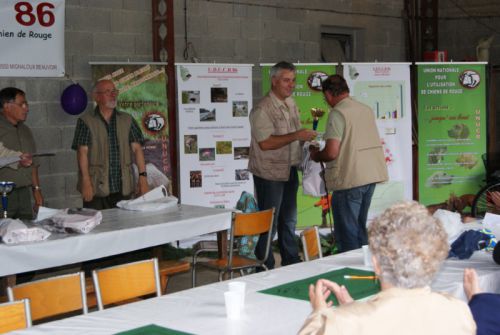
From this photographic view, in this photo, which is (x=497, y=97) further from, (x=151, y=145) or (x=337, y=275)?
(x=337, y=275)

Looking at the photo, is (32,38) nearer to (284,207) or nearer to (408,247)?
(284,207)

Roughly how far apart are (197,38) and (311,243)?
429 cm

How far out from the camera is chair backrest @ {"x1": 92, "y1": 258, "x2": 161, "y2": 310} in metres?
3.26

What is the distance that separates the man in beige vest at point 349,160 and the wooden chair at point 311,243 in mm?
1089

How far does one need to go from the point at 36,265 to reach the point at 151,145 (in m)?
3.29

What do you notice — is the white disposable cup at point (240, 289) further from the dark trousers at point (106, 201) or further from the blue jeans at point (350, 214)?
the dark trousers at point (106, 201)

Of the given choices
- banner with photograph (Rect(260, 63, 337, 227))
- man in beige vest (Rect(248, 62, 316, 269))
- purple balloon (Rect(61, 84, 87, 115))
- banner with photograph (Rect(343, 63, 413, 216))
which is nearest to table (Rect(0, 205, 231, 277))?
man in beige vest (Rect(248, 62, 316, 269))

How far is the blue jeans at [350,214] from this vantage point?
16.9 ft

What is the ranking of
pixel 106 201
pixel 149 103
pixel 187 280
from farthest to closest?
pixel 149 103
pixel 187 280
pixel 106 201

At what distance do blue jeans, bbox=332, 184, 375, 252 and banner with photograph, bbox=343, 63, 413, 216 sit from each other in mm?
2845

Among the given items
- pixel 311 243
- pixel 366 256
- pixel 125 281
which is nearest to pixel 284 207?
pixel 311 243

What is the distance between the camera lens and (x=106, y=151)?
577cm

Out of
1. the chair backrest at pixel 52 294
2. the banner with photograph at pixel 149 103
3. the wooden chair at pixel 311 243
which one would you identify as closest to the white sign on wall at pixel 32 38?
the banner with photograph at pixel 149 103

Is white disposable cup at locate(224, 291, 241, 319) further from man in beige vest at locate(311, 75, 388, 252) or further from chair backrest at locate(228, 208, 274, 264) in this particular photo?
man in beige vest at locate(311, 75, 388, 252)
